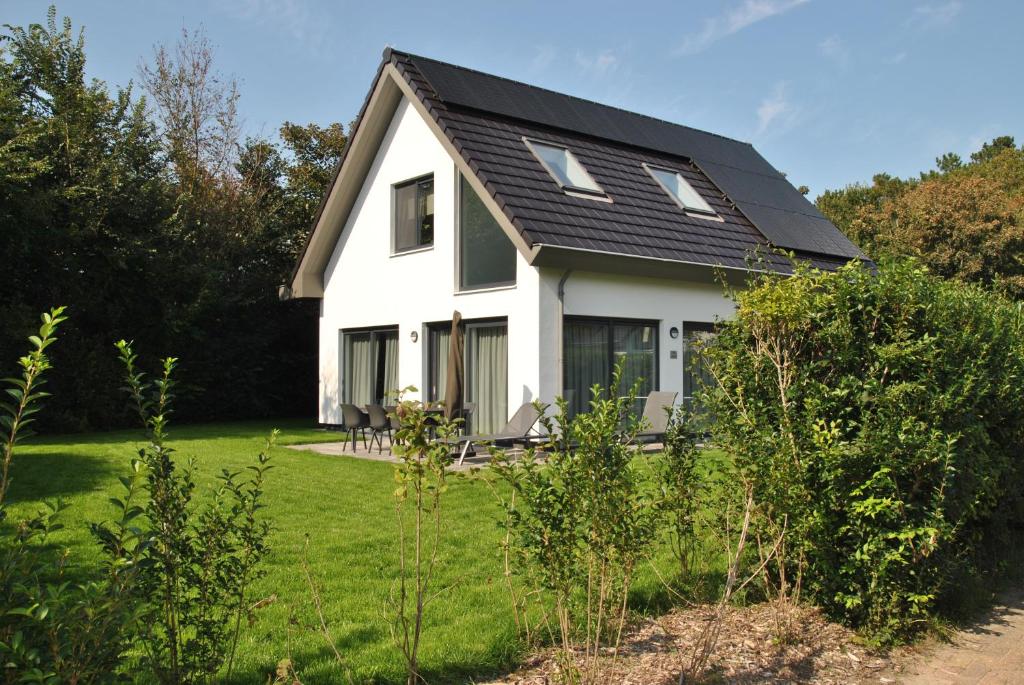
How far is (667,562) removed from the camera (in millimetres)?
6043

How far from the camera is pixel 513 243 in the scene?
12641mm

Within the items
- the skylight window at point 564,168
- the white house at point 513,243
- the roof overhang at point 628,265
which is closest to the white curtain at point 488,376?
the white house at point 513,243

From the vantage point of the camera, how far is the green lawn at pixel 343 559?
4074 millimetres

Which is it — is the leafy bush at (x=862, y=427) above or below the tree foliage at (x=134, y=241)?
below

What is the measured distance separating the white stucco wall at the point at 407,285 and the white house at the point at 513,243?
0.04 metres

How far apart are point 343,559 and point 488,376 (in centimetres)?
744

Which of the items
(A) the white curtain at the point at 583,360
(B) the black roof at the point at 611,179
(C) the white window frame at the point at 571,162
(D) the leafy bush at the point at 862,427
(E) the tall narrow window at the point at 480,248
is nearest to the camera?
(D) the leafy bush at the point at 862,427

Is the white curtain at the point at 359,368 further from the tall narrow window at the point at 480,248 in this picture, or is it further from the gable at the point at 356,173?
the tall narrow window at the point at 480,248

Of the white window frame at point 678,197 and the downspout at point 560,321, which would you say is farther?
the white window frame at point 678,197

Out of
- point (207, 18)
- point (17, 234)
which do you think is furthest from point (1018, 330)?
point (207, 18)

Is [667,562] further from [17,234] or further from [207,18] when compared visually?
[207,18]

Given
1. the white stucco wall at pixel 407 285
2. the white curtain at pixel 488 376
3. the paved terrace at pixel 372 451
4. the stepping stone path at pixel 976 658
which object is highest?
the white stucco wall at pixel 407 285

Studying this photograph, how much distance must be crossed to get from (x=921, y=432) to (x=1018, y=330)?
256 cm

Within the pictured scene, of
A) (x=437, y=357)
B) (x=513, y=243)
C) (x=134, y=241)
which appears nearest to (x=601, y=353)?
(x=513, y=243)
